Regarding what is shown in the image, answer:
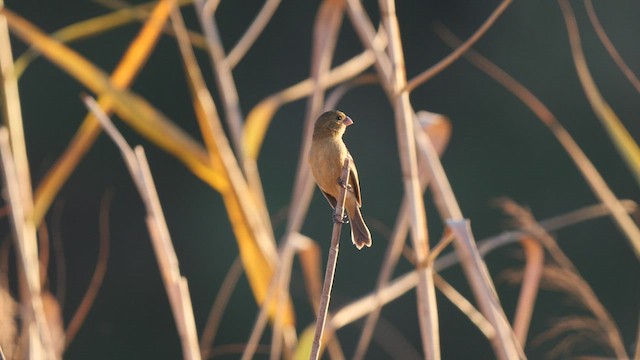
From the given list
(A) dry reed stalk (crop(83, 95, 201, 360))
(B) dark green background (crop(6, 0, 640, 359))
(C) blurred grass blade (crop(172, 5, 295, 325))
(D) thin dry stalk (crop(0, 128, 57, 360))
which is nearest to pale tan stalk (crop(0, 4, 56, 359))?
(D) thin dry stalk (crop(0, 128, 57, 360))

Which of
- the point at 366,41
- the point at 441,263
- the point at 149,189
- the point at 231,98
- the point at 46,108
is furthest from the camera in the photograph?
the point at 46,108

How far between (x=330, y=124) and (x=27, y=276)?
0.66m

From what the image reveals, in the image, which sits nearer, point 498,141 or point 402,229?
point 402,229

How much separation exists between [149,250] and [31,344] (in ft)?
14.1

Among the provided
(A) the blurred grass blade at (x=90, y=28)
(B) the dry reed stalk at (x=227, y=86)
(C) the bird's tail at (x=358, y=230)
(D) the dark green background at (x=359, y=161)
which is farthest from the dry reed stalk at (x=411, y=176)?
(D) the dark green background at (x=359, y=161)

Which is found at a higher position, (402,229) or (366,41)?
(366,41)

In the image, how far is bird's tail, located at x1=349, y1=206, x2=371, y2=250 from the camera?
214 cm

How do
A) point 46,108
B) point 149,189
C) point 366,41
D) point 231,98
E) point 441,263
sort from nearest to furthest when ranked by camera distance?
1. point 149,189
2. point 366,41
3. point 441,263
4. point 231,98
5. point 46,108

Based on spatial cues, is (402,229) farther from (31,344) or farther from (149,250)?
(149,250)

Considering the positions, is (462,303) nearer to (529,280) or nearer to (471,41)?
(529,280)

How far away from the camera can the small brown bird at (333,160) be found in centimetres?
224

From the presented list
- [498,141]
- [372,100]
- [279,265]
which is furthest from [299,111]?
[279,265]

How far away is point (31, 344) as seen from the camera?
6.70ft

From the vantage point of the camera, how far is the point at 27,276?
6.77 ft
